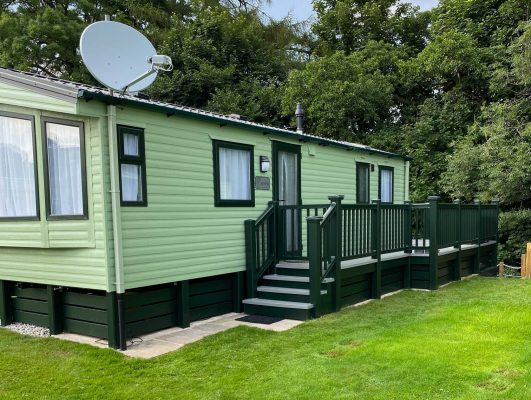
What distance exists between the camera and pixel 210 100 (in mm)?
16359

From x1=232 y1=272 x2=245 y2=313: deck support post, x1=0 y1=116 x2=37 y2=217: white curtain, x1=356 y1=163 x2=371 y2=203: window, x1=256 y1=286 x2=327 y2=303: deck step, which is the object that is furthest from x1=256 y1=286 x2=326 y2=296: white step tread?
x1=356 y1=163 x2=371 y2=203: window

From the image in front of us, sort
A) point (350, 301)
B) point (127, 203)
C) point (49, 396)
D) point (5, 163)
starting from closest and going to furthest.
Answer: point (49, 396)
point (127, 203)
point (5, 163)
point (350, 301)

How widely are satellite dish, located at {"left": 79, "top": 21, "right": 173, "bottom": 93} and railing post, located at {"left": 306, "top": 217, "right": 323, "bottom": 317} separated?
262 cm

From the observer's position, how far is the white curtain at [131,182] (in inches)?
193

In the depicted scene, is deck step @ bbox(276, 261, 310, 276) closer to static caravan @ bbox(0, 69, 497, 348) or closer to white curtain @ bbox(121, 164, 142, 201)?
static caravan @ bbox(0, 69, 497, 348)

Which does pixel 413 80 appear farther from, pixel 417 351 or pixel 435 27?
pixel 417 351

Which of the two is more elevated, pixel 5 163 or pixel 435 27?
pixel 435 27

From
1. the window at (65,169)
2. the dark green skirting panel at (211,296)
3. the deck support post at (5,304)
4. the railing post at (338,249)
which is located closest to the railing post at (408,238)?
the railing post at (338,249)

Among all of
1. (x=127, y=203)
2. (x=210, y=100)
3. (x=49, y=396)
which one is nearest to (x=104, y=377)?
(x=49, y=396)

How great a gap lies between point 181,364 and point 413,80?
44.6 feet

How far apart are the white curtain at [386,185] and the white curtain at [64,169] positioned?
22.4 ft

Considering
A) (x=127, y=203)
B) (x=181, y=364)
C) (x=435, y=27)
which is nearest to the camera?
(x=181, y=364)

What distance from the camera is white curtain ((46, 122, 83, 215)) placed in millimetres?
4816

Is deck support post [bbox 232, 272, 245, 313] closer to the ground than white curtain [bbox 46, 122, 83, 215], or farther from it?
closer to the ground
